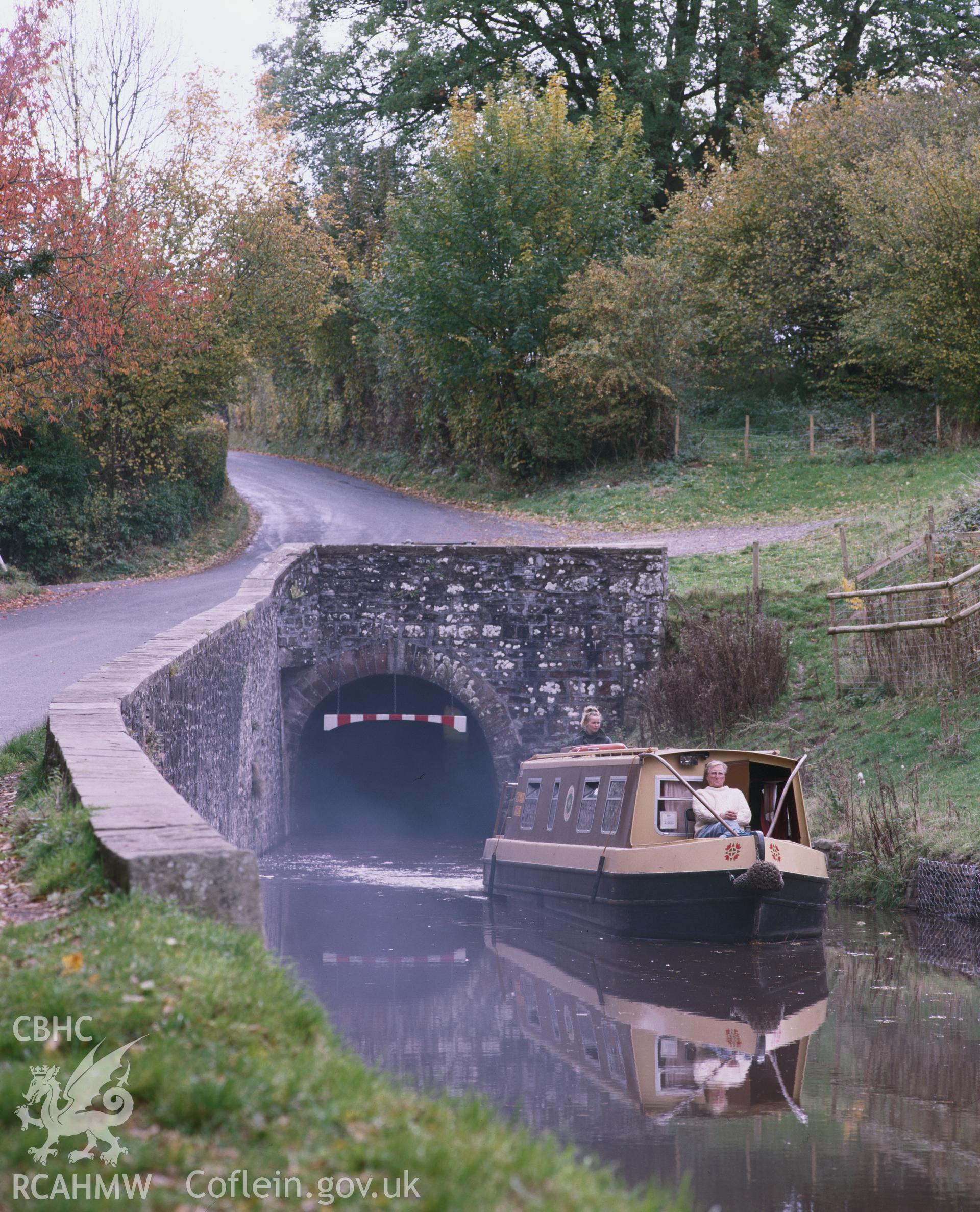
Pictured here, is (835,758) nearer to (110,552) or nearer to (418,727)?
(418,727)

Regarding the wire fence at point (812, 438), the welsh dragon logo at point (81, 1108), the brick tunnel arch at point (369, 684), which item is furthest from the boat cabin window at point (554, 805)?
the wire fence at point (812, 438)

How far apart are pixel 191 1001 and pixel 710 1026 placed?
6.36 m

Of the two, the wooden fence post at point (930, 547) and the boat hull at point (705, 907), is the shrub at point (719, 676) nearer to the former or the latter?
the wooden fence post at point (930, 547)

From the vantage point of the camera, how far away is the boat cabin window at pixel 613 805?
12148 mm

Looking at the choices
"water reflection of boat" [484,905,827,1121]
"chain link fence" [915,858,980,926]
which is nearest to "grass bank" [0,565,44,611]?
"water reflection of boat" [484,905,827,1121]

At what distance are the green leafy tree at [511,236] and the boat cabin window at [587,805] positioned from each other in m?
15.6

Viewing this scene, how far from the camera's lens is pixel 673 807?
12000 mm

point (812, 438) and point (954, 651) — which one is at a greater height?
point (812, 438)

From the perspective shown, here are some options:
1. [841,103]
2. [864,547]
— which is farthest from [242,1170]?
[841,103]

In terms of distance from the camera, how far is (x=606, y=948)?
11516 millimetres

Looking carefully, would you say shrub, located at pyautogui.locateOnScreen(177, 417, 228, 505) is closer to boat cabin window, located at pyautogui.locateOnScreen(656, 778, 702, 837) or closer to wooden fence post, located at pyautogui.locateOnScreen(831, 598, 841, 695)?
wooden fence post, located at pyautogui.locateOnScreen(831, 598, 841, 695)

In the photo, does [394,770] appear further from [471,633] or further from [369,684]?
[471,633]

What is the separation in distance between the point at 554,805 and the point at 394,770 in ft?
31.4

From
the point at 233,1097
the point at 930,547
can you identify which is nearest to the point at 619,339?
the point at 930,547
